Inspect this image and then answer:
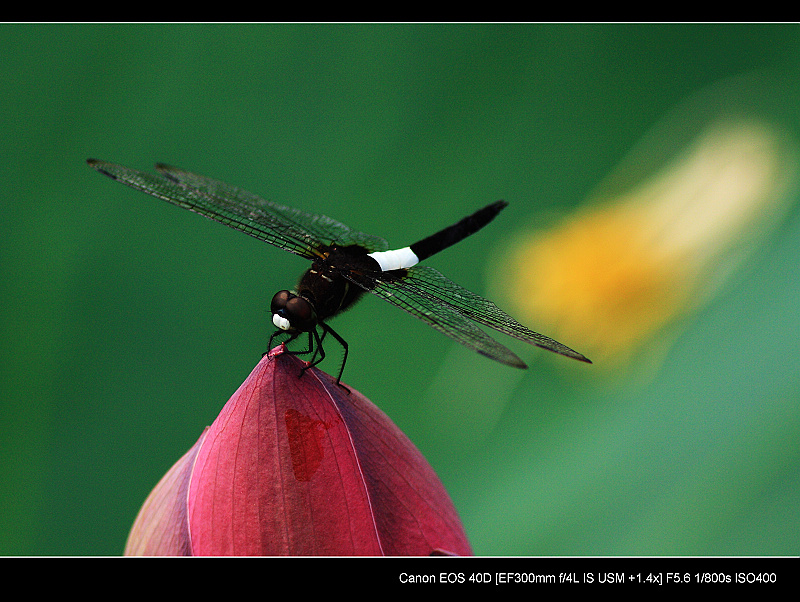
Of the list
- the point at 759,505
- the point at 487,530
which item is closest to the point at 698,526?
the point at 759,505

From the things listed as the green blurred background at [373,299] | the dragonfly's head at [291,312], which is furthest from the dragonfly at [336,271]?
the green blurred background at [373,299]

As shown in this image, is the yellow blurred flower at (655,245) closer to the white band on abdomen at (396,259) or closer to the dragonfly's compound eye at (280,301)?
the white band on abdomen at (396,259)

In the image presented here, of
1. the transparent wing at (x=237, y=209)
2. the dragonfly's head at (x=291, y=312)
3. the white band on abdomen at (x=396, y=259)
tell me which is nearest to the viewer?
the dragonfly's head at (x=291, y=312)

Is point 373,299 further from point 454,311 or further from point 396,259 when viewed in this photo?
point 454,311

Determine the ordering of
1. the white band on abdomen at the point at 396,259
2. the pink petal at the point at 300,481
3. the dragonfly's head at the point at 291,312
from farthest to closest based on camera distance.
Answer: the white band on abdomen at the point at 396,259 < the dragonfly's head at the point at 291,312 < the pink petal at the point at 300,481

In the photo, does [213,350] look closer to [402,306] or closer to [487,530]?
[402,306]

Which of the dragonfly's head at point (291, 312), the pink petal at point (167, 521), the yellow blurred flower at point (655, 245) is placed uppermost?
the yellow blurred flower at point (655, 245)

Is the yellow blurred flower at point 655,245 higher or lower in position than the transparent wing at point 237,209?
higher
